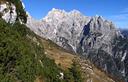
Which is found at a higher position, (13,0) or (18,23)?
(13,0)

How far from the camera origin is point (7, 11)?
79.8 metres

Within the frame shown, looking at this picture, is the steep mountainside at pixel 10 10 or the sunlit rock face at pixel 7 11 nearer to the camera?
the sunlit rock face at pixel 7 11

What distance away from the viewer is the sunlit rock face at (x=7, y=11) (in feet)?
262

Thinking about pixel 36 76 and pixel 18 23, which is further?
pixel 18 23

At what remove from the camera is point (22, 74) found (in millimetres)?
60125

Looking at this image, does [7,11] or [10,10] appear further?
[10,10]

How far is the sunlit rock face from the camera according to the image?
3145 inches

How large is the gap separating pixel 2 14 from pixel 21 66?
21.3 metres

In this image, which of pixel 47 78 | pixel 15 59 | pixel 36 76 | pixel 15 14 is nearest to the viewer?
pixel 15 59

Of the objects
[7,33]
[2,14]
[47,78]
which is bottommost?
[47,78]

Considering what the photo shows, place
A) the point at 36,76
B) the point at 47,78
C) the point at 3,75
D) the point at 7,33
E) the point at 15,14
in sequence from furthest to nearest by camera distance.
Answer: the point at 15,14 → the point at 47,78 → the point at 36,76 → the point at 7,33 → the point at 3,75

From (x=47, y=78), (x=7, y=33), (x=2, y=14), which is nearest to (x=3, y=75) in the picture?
(x=7, y=33)

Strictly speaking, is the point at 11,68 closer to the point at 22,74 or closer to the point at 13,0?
the point at 22,74

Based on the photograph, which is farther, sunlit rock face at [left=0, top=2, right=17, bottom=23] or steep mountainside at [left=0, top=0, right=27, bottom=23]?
steep mountainside at [left=0, top=0, right=27, bottom=23]
